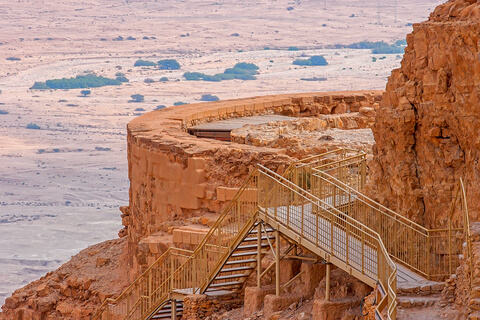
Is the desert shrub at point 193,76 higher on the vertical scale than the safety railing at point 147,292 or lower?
lower

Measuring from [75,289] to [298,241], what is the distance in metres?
8.84

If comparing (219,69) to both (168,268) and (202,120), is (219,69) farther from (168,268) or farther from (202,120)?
(168,268)

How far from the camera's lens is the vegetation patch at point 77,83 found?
214 feet

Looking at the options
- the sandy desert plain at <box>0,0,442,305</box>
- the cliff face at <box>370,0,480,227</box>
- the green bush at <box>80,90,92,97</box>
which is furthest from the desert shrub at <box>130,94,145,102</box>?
the cliff face at <box>370,0,480,227</box>

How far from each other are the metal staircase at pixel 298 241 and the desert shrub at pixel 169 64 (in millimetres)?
51143

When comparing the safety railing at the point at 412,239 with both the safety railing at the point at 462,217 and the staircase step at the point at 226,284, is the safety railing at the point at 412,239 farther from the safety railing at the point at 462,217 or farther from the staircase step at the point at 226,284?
the staircase step at the point at 226,284

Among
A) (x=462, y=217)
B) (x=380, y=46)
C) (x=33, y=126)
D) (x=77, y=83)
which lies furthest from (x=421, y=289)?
(x=380, y=46)

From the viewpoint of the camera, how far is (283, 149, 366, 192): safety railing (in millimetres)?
16422

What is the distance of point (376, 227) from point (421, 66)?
2256 millimetres

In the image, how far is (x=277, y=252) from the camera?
1426cm

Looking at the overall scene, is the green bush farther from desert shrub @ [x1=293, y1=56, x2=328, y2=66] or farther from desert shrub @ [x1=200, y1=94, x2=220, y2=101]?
desert shrub @ [x1=293, y1=56, x2=328, y2=66]

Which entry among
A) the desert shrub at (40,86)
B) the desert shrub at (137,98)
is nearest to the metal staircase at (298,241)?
the desert shrub at (137,98)

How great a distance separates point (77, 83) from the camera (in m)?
65.4

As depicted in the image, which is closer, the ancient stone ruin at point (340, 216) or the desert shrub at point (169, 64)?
the ancient stone ruin at point (340, 216)
